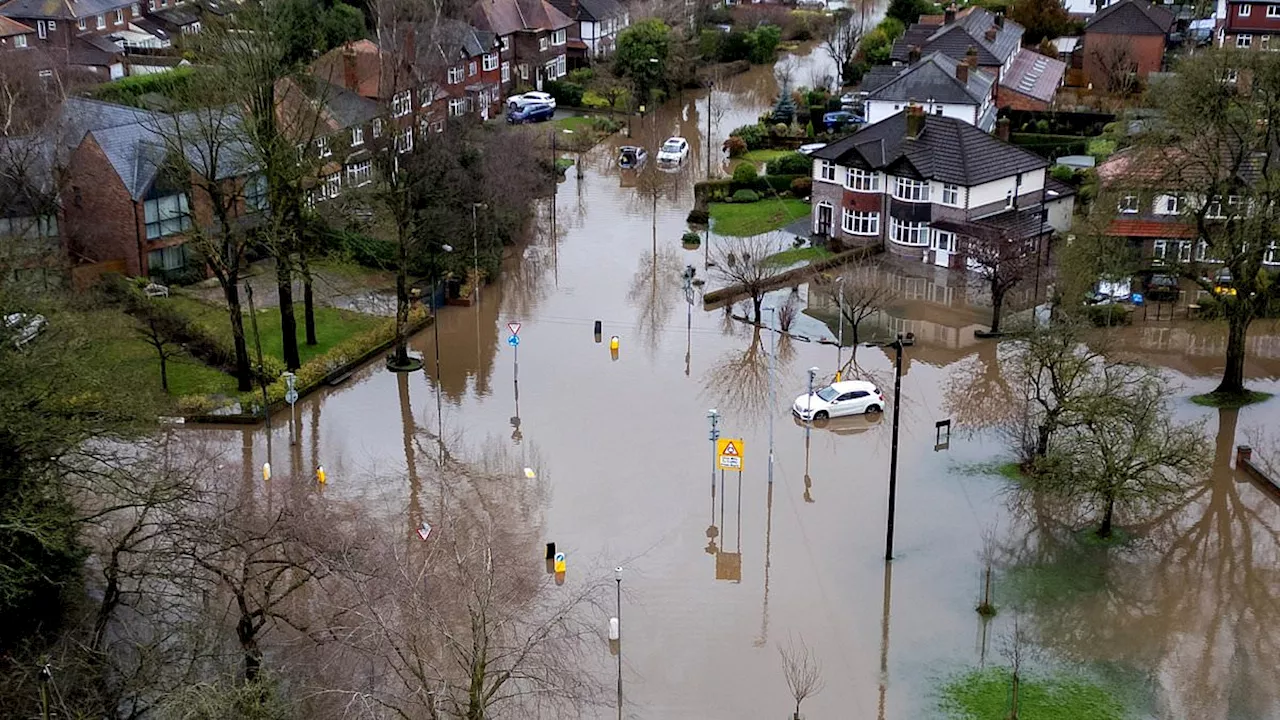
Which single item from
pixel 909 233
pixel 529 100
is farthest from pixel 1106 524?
pixel 529 100

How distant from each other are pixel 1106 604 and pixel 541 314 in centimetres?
2328

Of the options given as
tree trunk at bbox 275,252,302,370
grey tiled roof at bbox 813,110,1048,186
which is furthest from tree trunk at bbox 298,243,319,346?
grey tiled roof at bbox 813,110,1048,186

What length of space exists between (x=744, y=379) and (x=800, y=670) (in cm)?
1569

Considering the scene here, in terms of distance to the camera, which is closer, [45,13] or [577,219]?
[577,219]

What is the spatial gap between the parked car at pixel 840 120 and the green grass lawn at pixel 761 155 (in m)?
3.54

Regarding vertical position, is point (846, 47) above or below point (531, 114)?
above

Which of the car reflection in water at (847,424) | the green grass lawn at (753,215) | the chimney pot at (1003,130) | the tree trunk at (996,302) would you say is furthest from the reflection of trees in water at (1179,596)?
the chimney pot at (1003,130)

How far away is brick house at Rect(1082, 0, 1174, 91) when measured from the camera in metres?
74.1

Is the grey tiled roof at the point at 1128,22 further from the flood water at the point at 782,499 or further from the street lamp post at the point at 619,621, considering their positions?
the street lamp post at the point at 619,621

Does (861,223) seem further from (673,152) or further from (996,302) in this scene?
(673,152)

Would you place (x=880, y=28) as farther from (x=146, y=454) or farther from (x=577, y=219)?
(x=146, y=454)

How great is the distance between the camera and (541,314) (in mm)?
47906

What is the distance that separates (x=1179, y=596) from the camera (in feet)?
100

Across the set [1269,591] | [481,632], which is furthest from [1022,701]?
[481,632]
